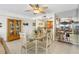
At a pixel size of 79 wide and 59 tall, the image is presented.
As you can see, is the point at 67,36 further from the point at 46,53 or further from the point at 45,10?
the point at 45,10

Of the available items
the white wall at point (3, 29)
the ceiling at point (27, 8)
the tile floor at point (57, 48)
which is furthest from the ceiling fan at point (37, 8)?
the tile floor at point (57, 48)

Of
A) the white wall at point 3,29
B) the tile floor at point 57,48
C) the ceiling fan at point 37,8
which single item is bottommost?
the tile floor at point 57,48

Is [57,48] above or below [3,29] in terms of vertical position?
below

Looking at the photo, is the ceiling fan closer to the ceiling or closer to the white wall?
the ceiling

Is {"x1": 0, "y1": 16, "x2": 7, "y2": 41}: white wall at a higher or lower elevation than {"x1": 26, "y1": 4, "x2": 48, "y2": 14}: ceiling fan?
lower

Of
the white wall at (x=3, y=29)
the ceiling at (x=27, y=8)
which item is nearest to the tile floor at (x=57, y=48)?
the white wall at (x=3, y=29)

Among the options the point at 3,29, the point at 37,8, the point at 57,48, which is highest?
the point at 37,8

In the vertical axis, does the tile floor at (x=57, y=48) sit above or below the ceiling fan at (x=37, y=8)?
below

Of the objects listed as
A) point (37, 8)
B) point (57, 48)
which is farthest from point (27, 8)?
point (57, 48)

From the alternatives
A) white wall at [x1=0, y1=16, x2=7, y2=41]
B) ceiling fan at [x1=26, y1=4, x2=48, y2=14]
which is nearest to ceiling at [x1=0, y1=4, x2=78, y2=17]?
ceiling fan at [x1=26, y1=4, x2=48, y2=14]

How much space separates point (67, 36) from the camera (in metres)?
2.29

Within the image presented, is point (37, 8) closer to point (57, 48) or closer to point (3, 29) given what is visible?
point (3, 29)

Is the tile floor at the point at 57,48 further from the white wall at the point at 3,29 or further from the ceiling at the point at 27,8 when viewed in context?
the ceiling at the point at 27,8

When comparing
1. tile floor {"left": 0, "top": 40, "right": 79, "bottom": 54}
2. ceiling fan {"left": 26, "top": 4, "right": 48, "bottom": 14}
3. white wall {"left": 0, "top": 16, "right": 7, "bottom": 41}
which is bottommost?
tile floor {"left": 0, "top": 40, "right": 79, "bottom": 54}
